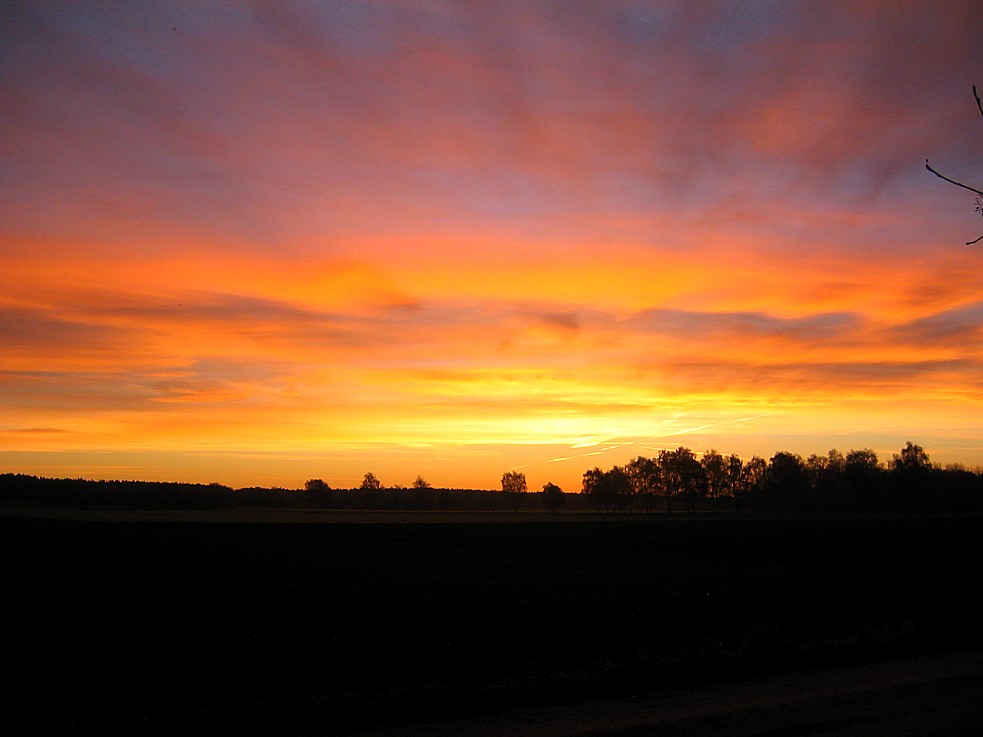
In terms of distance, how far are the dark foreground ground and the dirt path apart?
0.08 meters

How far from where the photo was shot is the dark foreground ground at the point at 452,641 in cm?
1109

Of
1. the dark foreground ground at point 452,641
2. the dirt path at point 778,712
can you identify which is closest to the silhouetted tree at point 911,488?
the dark foreground ground at point 452,641

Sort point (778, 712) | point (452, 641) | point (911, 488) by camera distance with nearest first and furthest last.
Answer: point (778, 712)
point (452, 641)
point (911, 488)

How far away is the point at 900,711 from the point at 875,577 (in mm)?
29890

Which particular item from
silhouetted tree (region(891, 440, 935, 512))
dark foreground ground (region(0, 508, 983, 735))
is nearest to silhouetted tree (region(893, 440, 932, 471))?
silhouetted tree (region(891, 440, 935, 512))

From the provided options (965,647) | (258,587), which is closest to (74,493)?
(258,587)

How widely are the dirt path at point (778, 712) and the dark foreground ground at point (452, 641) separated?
3.1 inches

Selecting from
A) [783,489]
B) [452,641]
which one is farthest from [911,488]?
[452,641]

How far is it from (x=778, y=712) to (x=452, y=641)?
31.5 ft

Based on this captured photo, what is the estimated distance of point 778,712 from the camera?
1057 cm

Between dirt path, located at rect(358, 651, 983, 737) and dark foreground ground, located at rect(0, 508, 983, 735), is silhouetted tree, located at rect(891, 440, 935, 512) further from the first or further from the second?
dirt path, located at rect(358, 651, 983, 737)

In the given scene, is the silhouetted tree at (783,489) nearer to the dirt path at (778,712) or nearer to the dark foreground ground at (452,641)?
the dark foreground ground at (452,641)

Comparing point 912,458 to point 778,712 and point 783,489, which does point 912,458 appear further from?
point 778,712

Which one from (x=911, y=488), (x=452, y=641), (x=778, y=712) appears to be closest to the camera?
(x=778, y=712)
